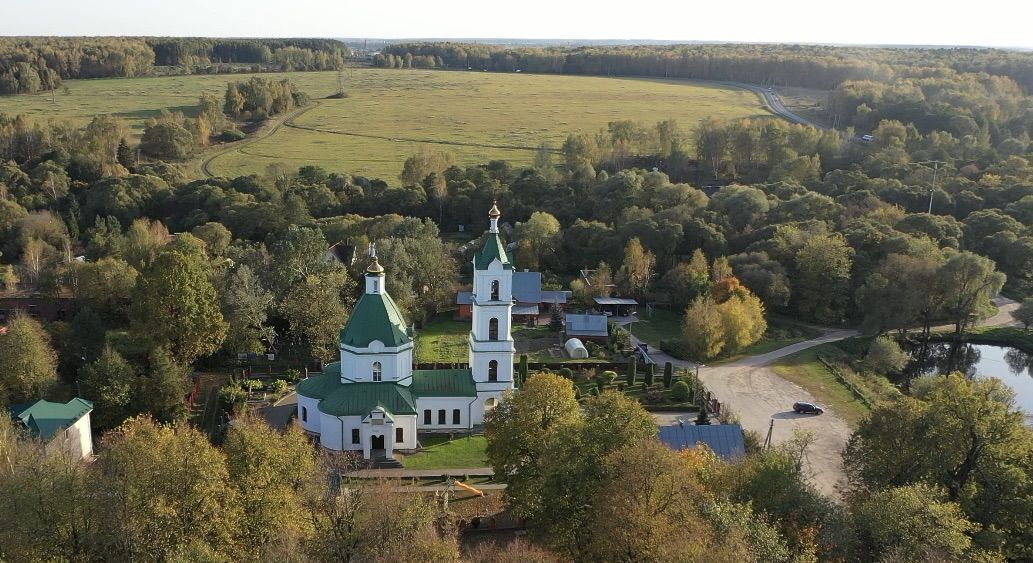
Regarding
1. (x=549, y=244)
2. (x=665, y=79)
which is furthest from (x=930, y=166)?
(x=665, y=79)

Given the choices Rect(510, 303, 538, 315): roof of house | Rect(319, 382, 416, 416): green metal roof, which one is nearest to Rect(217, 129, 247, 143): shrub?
Rect(510, 303, 538, 315): roof of house

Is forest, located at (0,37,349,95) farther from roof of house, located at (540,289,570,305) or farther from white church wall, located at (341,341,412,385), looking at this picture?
white church wall, located at (341,341,412,385)

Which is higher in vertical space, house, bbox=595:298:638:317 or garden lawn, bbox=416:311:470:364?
house, bbox=595:298:638:317

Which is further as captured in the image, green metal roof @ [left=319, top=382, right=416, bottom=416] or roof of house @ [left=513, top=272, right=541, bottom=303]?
roof of house @ [left=513, top=272, right=541, bottom=303]

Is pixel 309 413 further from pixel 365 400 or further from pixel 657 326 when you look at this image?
pixel 657 326

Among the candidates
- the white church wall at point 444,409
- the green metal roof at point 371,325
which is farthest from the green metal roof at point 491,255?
the white church wall at point 444,409

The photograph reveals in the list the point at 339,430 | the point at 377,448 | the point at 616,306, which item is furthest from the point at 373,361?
the point at 616,306

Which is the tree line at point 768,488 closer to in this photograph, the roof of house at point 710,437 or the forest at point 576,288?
the forest at point 576,288
